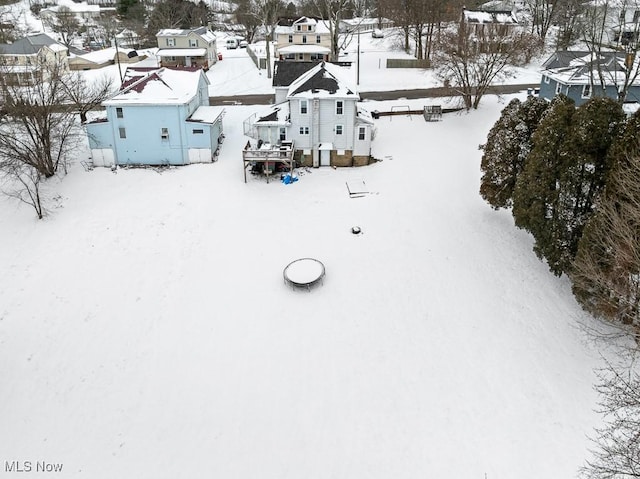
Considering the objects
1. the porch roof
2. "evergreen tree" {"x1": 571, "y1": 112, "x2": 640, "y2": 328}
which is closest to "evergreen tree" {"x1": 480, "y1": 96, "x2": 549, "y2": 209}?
"evergreen tree" {"x1": 571, "y1": 112, "x2": 640, "y2": 328}

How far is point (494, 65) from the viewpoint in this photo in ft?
144

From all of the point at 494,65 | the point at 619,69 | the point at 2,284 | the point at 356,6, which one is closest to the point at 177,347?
the point at 2,284

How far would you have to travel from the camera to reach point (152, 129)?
121ft

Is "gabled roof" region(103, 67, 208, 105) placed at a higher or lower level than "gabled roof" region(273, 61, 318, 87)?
lower

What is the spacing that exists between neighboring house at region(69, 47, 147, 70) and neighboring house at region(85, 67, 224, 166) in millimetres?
35341

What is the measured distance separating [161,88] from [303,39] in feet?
106

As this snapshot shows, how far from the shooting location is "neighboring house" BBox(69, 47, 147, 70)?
68438 millimetres

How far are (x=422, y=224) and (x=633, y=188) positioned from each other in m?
12.1

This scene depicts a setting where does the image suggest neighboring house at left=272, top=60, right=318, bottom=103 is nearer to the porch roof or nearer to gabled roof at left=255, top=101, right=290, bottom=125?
gabled roof at left=255, top=101, right=290, bottom=125

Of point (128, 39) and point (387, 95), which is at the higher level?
point (128, 39)

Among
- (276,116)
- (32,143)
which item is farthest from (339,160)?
(32,143)

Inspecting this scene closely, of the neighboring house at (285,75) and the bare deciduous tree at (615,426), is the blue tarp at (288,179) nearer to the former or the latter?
the neighboring house at (285,75)

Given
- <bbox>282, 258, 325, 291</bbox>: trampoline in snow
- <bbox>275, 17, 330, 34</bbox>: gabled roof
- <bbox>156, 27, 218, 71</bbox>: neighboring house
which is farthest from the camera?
<bbox>156, 27, 218, 71</bbox>: neighboring house

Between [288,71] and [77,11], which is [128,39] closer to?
[77,11]
